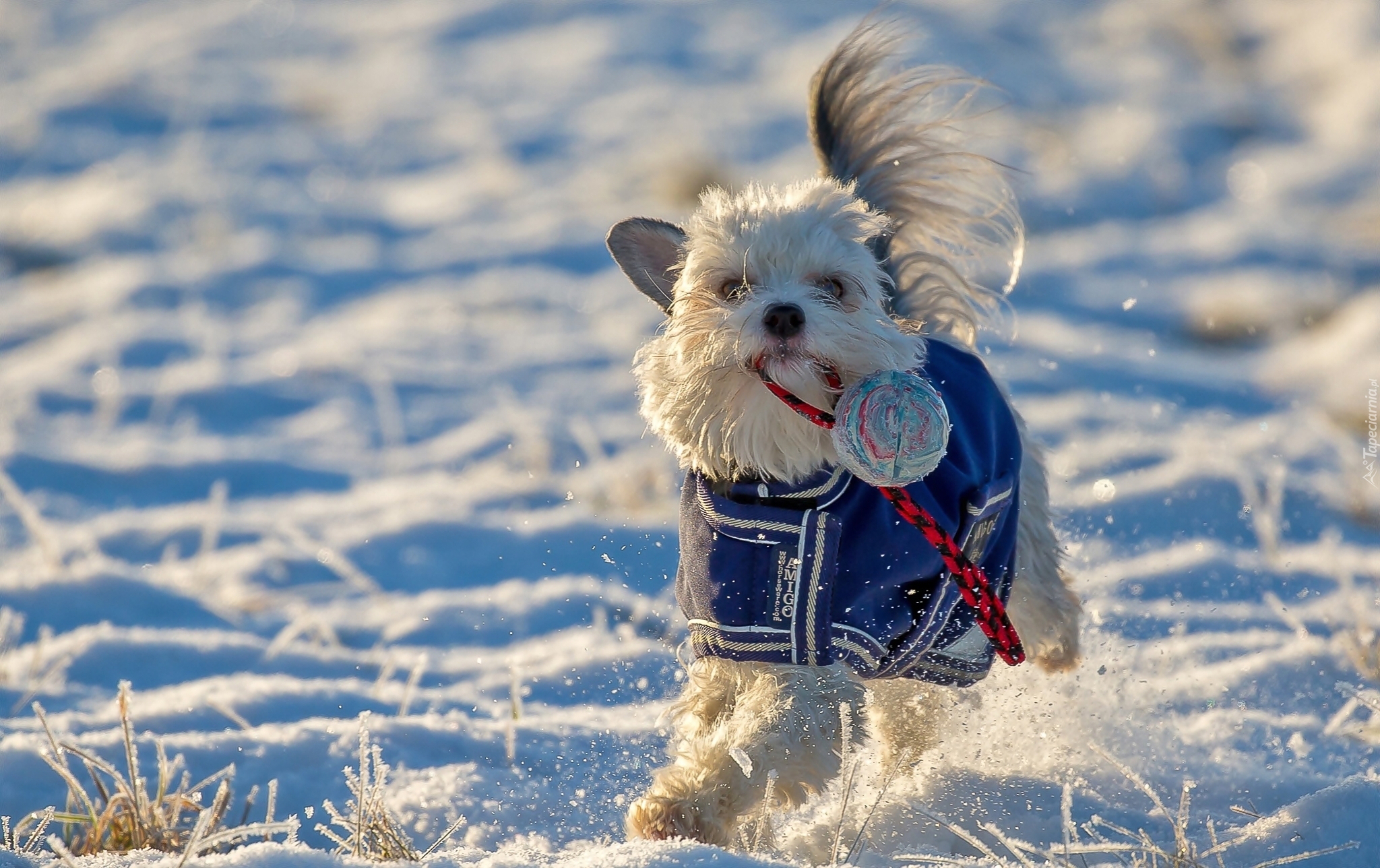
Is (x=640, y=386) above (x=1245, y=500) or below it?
above

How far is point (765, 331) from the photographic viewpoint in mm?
2385

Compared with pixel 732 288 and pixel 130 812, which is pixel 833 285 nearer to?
pixel 732 288

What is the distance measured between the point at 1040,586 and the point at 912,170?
1.08 m

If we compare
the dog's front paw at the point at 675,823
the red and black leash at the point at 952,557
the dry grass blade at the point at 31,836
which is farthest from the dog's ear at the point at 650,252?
the dry grass blade at the point at 31,836

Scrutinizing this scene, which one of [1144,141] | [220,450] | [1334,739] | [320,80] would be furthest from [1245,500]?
[320,80]

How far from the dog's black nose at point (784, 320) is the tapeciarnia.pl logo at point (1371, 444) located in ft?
11.7

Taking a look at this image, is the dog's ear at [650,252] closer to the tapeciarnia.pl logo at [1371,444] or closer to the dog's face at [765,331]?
the dog's face at [765,331]

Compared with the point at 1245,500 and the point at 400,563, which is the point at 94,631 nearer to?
the point at 400,563

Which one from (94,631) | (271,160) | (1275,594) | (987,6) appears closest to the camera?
(94,631)

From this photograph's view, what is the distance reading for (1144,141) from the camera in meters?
9.34

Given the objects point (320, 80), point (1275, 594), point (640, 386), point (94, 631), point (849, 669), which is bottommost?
point (1275, 594)

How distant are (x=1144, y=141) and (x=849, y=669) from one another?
25.3 ft

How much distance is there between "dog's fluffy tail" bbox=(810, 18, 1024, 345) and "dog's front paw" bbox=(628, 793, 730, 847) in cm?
136

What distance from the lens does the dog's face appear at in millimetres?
2420
